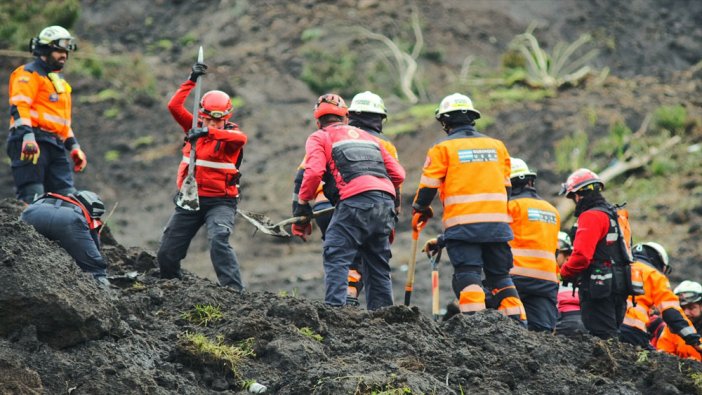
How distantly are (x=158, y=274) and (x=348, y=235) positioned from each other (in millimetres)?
2074

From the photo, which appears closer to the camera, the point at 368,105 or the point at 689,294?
the point at 368,105

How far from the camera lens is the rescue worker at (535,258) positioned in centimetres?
1014

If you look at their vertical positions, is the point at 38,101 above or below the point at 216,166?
above

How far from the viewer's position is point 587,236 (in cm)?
986

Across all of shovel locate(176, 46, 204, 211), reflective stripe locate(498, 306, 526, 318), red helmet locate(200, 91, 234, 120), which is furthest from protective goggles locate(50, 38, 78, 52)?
reflective stripe locate(498, 306, 526, 318)

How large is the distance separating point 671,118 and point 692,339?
10.2m

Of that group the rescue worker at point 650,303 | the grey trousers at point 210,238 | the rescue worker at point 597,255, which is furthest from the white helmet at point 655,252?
the grey trousers at point 210,238

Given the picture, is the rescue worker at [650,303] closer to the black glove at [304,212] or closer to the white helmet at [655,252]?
the white helmet at [655,252]

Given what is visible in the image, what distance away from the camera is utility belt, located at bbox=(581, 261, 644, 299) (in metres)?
9.89

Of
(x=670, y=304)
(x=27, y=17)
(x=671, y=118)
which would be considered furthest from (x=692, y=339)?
(x=27, y=17)

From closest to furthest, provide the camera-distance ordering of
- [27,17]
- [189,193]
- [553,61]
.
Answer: [189,193], [553,61], [27,17]

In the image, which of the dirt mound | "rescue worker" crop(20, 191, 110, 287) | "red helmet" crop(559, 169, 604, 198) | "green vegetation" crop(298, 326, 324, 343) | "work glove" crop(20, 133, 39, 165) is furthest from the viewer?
"work glove" crop(20, 133, 39, 165)

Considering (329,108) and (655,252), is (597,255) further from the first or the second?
(329,108)

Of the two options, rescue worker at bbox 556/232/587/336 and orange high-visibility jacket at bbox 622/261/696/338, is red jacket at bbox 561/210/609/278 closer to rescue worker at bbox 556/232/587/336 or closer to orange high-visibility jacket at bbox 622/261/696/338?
orange high-visibility jacket at bbox 622/261/696/338
